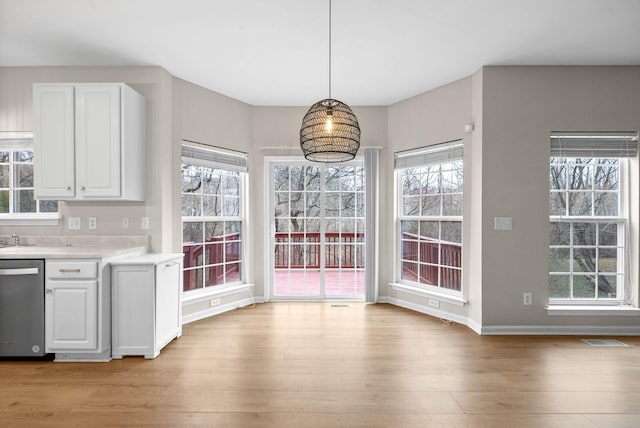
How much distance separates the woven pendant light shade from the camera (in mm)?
2400

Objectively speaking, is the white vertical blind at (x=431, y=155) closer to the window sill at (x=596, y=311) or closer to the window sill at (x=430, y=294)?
the window sill at (x=430, y=294)

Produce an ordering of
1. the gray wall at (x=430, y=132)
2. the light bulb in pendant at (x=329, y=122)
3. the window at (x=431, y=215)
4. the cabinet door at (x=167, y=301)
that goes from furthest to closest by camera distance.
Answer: the window at (x=431, y=215) → the gray wall at (x=430, y=132) → the cabinet door at (x=167, y=301) → the light bulb in pendant at (x=329, y=122)

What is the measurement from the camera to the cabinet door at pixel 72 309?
2.89 metres

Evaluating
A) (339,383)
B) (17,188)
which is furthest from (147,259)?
(339,383)

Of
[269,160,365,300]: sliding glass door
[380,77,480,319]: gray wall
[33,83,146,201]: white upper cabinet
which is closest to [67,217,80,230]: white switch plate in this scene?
[33,83,146,201]: white upper cabinet

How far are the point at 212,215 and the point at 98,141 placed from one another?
1.54 metres

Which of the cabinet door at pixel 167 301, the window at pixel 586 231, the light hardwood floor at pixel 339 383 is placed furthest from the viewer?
the window at pixel 586 231

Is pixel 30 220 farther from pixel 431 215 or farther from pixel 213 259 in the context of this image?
pixel 431 215

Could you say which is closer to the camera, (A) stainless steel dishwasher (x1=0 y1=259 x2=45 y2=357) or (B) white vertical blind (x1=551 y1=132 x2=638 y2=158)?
(A) stainless steel dishwasher (x1=0 y1=259 x2=45 y2=357)

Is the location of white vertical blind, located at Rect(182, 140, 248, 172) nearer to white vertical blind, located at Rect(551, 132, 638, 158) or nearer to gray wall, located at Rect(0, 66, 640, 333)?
gray wall, located at Rect(0, 66, 640, 333)

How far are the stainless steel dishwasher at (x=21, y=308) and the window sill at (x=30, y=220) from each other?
31.0 inches

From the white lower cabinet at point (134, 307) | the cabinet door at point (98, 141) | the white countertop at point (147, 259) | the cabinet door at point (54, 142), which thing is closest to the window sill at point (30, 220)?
the cabinet door at point (54, 142)

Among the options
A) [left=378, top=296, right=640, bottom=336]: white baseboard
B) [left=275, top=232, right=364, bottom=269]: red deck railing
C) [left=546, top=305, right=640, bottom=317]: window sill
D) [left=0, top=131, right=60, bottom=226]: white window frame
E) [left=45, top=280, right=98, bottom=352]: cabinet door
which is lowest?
[left=378, top=296, right=640, bottom=336]: white baseboard

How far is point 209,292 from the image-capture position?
4.30m
